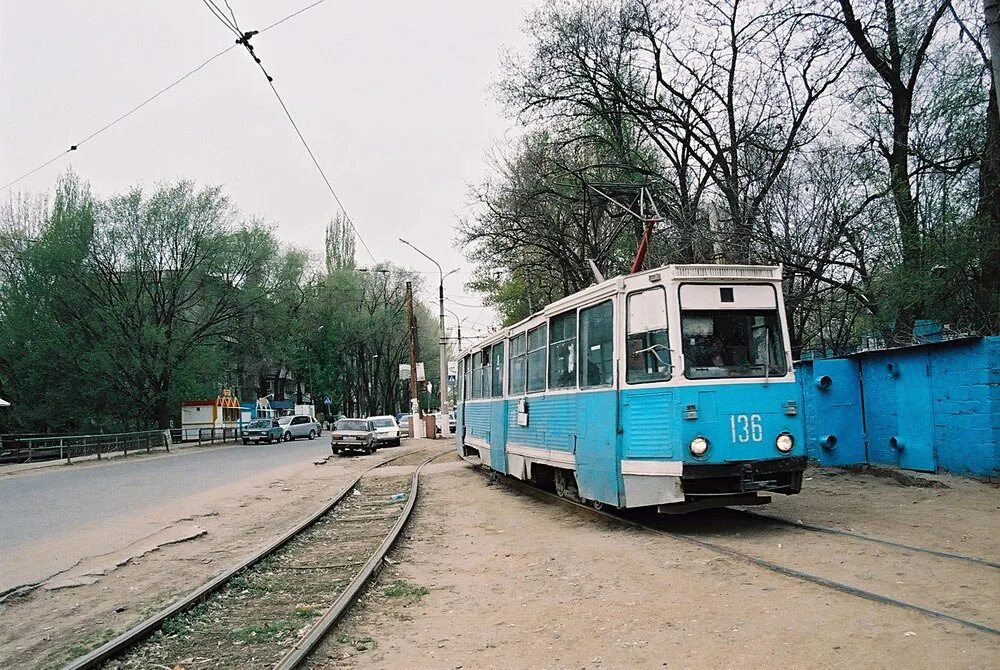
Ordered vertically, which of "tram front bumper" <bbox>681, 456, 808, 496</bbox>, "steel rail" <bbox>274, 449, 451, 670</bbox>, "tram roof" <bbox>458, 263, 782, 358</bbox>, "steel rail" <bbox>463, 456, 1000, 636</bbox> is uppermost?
"tram roof" <bbox>458, 263, 782, 358</bbox>

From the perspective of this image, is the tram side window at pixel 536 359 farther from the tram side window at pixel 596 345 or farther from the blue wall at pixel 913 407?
the blue wall at pixel 913 407

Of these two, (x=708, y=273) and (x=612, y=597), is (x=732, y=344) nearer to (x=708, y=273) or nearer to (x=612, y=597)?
(x=708, y=273)

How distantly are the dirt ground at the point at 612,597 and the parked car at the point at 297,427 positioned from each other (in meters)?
40.5

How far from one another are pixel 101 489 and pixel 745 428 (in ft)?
54.6

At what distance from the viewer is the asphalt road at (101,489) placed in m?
13.6

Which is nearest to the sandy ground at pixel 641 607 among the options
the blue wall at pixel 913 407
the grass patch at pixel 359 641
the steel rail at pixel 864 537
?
the grass patch at pixel 359 641

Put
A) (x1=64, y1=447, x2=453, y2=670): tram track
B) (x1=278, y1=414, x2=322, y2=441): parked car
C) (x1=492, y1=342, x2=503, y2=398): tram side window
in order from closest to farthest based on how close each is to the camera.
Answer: (x1=64, y1=447, x2=453, y2=670): tram track, (x1=492, y1=342, x2=503, y2=398): tram side window, (x1=278, y1=414, x2=322, y2=441): parked car

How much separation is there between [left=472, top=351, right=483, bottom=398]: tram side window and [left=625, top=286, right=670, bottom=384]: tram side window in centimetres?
891

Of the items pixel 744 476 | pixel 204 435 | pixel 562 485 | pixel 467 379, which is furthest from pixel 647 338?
pixel 204 435

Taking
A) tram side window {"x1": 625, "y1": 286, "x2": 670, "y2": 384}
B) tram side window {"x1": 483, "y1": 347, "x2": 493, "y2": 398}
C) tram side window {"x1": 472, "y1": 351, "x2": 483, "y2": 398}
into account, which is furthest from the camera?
tram side window {"x1": 472, "y1": 351, "x2": 483, "y2": 398}

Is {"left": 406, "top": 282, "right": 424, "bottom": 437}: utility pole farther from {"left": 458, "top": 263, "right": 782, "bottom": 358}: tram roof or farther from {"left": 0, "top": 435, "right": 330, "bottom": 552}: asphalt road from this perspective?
{"left": 458, "top": 263, "right": 782, "bottom": 358}: tram roof

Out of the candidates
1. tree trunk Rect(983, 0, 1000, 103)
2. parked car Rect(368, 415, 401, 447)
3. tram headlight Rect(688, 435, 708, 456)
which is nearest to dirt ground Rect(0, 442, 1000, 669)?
tram headlight Rect(688, 435, 708, 456)

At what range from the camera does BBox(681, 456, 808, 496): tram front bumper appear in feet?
28.7

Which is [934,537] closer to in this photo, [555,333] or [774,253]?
[555,333]
